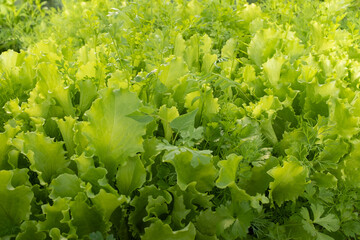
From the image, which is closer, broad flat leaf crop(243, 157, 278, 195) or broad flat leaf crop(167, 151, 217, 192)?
broad flat leaf crop(167, 151, 217, 192)

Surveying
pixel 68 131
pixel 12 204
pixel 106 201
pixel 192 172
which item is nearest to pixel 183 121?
pixel 192 172

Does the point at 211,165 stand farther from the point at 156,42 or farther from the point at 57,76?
the point at 57,76

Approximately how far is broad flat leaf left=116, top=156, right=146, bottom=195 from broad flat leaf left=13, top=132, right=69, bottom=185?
0.26m

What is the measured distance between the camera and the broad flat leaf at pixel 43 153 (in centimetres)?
152

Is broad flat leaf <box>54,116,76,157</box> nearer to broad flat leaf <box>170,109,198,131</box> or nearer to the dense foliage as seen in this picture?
the dense foliage

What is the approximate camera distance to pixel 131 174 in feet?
4.99

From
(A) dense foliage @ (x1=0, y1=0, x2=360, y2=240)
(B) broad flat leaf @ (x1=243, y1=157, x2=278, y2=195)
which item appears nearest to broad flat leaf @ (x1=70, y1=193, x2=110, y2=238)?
(A) dense foliage @ (x1=0, y1=0, x2=360, y2=240)

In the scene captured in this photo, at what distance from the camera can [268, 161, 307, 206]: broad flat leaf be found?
1.55 meters

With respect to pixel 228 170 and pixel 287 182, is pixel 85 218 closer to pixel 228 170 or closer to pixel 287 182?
pixel 228 170

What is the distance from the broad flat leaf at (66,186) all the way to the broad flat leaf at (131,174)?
0.15m

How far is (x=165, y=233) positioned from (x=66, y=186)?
0.42 meters

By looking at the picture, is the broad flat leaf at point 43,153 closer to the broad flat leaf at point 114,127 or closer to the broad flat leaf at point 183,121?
the broad flat leaf at point 114,127

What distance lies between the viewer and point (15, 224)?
1500 millimetres

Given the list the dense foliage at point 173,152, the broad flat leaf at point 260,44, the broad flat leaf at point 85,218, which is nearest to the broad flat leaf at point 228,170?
the dense foliage at point 173,152
